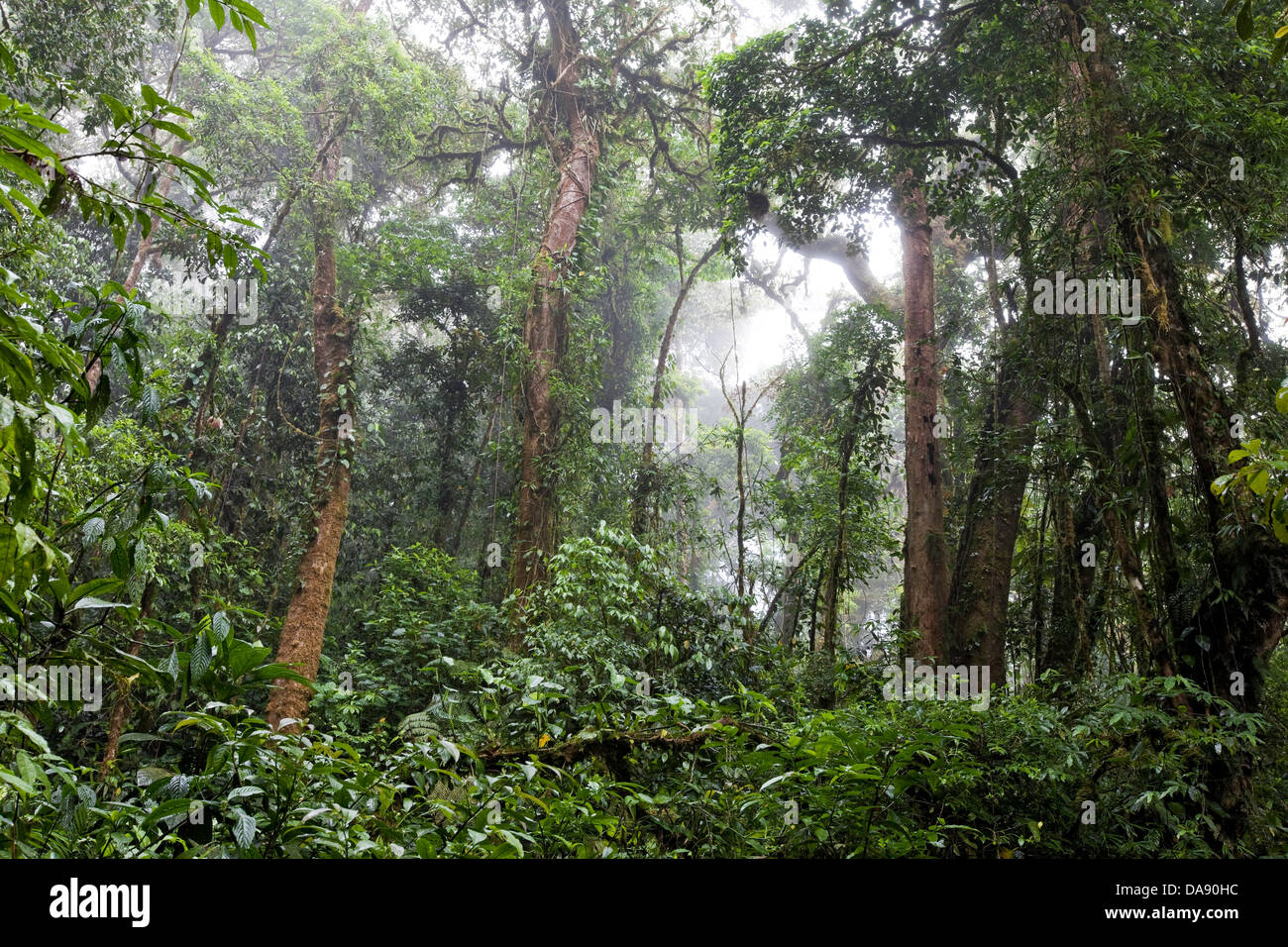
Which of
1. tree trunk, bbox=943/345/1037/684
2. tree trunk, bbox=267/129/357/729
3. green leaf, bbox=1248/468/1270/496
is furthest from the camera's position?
tree trunk, bbox=267/129/357/729

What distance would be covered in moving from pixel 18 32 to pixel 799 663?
7744mm

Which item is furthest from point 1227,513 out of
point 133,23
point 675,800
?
point 133,23

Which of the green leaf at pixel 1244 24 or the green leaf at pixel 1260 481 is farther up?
the green leaf at pixel 1244 24

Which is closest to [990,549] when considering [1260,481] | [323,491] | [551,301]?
[551,301]

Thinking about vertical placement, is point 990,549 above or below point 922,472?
below

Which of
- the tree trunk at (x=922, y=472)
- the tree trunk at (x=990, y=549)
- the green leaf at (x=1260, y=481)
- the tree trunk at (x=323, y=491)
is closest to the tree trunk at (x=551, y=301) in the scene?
the tree trunk at (x=323, y=491)

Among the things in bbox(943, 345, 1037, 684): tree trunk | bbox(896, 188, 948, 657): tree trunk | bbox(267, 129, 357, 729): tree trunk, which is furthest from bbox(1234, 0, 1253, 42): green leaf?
bbox(267, 129, 357, 729): tree trunk

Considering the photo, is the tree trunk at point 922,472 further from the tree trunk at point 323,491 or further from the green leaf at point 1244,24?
the green leaf at point 1244,24

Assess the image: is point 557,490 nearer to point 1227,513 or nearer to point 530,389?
point 530,389

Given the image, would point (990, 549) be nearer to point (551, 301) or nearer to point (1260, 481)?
point (551, 301)

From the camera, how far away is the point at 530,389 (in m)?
8.56

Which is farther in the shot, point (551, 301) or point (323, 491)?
point (551, 301)

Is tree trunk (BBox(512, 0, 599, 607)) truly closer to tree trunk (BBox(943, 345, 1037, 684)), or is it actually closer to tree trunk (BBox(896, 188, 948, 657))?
tree trunk (BBox(896, 188, 948, 657))

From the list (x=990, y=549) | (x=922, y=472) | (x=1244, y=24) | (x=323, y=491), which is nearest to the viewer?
(x=1244, y=24)
